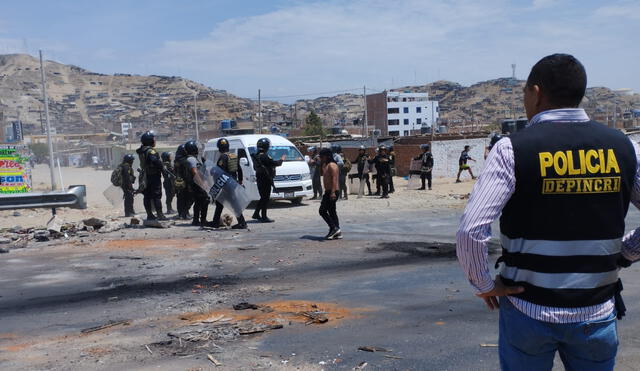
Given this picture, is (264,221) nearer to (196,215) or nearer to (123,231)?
(196,215)

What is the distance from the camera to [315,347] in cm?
482

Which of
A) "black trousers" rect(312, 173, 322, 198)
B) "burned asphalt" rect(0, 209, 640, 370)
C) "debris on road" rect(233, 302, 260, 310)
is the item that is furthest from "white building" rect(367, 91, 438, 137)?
"debris on road" rect(233, 302, 260, 310)

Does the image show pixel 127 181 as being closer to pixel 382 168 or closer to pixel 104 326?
pixel 382 168

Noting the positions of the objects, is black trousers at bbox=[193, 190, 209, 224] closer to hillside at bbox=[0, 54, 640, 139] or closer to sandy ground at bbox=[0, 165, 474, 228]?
sandy ground at bbox=[0, 165, 474, 228]

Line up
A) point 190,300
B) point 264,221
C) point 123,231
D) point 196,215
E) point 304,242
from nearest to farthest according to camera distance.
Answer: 1. point 190,300
2. point 304,242
3. point 123,231
4. point 196,215
5. point 264,221

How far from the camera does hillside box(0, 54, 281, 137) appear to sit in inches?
4934

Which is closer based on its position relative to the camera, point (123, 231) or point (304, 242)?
point (304, 242)

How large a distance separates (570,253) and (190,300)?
493 centimetres

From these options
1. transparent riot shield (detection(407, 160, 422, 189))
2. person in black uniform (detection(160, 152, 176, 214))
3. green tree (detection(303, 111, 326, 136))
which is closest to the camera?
person in black uniform (detection(160, 152, 176, 214))

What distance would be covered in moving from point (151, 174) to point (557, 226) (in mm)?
10872

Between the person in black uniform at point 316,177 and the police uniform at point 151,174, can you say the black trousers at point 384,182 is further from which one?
the police uniform at point 151,174

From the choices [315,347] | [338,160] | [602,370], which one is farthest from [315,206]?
[602,370]

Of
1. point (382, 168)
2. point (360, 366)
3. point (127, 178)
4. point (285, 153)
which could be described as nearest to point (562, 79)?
point (360, 366)

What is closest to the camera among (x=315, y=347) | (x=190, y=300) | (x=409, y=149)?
(x=315, y=347)
